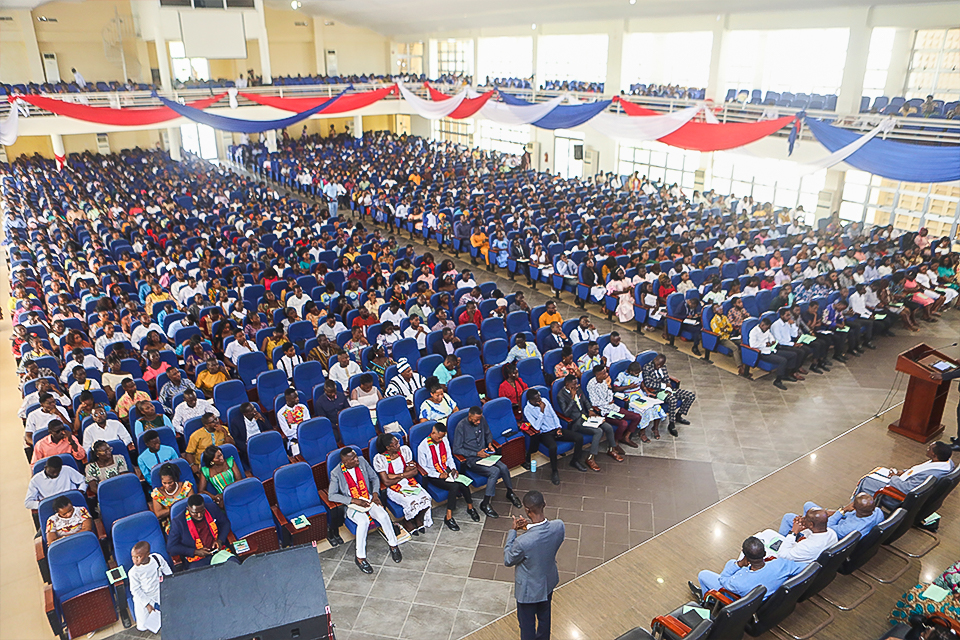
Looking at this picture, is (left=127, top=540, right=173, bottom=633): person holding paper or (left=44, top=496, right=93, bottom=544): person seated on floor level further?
(left=44, top=496, right=93, bottom=544): person seated on floor level

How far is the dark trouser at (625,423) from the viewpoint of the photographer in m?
7.21

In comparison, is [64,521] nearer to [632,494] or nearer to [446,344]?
[446,344]

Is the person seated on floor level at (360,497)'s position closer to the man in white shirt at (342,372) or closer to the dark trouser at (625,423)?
the man in white shirt at (342,372)

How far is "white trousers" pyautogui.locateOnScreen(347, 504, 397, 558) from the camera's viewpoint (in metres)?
5.54

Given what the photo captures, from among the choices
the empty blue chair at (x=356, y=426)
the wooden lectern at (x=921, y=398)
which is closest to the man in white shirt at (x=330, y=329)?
the empty blue chair at (x=356, y=426)

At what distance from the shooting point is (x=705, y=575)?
4797 millimetres

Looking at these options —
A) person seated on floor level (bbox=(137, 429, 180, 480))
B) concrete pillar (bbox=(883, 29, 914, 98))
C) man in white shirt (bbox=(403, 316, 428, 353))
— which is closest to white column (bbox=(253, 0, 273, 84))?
man in white shirt (bbox=(403, 316, 428, 353))

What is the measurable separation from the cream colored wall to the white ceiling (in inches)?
251

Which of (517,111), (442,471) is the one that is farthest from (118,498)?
(517,111)

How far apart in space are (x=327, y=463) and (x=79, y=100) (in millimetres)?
19513

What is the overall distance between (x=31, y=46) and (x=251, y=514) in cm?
2740

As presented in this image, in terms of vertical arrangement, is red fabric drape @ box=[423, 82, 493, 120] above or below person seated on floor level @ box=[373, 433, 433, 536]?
above

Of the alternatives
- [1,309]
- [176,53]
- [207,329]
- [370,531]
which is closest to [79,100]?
[176,53]

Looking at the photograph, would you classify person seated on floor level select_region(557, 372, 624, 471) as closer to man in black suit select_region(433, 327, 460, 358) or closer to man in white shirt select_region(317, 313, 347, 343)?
man in black suit select_region(433, 327, 460, 358)
